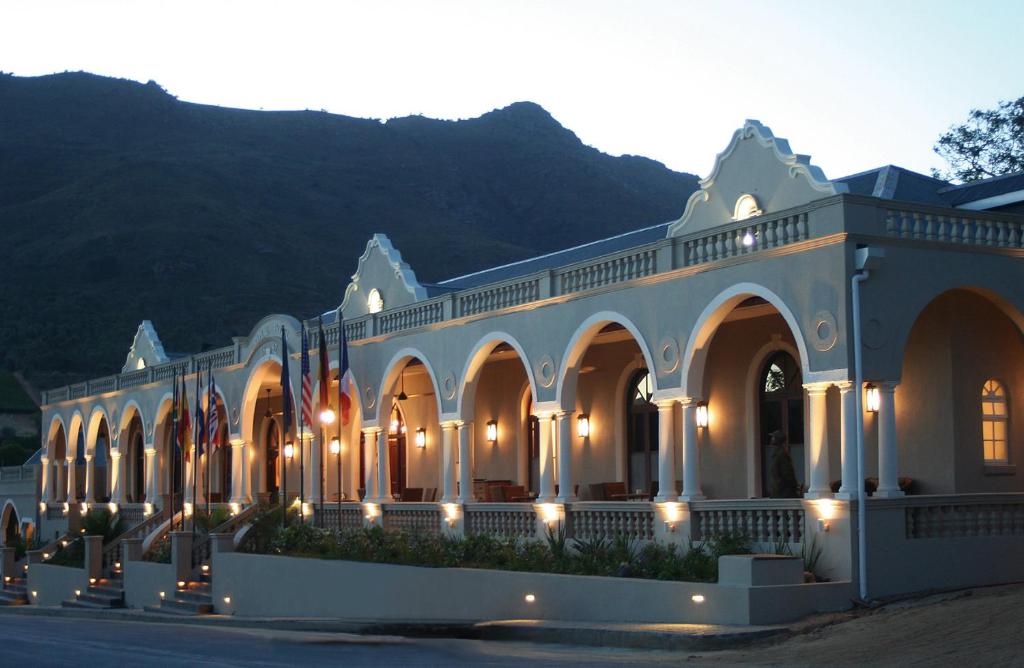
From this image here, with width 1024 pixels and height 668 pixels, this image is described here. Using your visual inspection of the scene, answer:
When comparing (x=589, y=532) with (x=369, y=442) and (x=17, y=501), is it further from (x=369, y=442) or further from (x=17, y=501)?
(x=17, y=501)

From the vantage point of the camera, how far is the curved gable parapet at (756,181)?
800 inches

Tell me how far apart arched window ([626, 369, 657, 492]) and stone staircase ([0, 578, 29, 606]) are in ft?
70.0

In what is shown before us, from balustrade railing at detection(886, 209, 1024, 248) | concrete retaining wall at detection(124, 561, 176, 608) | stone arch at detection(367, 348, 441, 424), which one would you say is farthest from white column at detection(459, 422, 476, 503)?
balustrade railing at detection(886, 209, 1024, 248)

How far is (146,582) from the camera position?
32.4m

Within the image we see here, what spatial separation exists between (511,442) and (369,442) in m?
3.39

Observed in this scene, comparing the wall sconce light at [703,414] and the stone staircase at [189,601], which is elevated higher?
the wall sconce light at [703,414]

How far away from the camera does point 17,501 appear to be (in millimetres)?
53219

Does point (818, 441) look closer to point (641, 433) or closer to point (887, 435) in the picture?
point (887, 435)

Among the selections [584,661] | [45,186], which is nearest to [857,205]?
[584,661]

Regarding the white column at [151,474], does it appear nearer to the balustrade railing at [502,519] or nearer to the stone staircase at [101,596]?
the stone staircase at [101,596]

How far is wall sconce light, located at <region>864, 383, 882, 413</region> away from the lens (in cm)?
1900

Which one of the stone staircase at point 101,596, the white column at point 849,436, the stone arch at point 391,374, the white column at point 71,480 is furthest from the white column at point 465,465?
the white column at point 71,480

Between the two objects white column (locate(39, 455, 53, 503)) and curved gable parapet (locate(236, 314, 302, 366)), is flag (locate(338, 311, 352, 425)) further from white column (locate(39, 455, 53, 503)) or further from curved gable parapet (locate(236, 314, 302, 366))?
white column (locate(39, 455, 53, 503))

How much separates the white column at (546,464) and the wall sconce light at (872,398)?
6.35 metres
